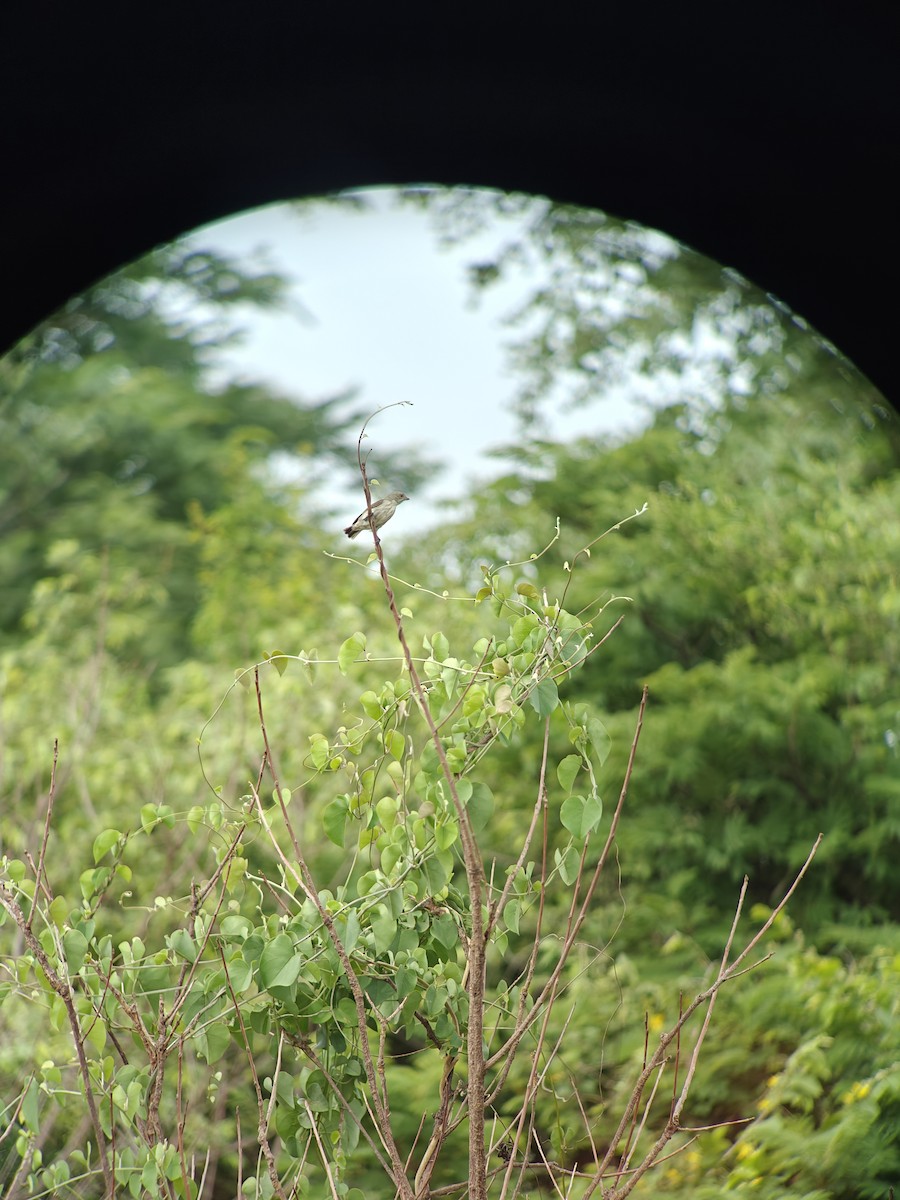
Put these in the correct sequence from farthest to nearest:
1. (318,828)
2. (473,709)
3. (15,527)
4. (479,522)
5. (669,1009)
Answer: (15,527) → (479,522) → (318,828) → (669,1009) → (473,709)

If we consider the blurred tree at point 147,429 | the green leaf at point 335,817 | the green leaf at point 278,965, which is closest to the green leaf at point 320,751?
the green leaf at point 335,817

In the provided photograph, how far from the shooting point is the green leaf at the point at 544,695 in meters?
0.79

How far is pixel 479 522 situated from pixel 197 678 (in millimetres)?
1100

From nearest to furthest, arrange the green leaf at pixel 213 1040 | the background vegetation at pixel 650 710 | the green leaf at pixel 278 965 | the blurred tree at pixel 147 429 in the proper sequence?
1. the green leaf at pixel 278 965
2. the green leaf at pixel 213 1040
3. the background vegetation at pixel 650 710
4. the blurred tree at pixel 147 429

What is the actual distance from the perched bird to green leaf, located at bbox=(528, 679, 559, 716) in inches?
7.4

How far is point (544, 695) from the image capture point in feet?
2.60

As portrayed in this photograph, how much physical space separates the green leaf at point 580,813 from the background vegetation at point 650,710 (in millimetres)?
337

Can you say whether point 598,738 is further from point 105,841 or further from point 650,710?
point 650,710

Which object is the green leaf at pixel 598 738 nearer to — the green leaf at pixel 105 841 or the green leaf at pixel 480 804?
the green leaf at pixel 480 804

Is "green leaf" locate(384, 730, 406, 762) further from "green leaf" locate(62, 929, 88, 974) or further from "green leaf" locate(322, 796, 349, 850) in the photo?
"green leaf" locate(62, 929, 88, 974)

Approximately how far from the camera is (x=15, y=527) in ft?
21.0

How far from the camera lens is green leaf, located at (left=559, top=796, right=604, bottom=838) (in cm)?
75

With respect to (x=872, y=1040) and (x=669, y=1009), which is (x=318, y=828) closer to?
(x=669, y=1009)

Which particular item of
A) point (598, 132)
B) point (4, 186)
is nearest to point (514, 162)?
point (598, 132)
